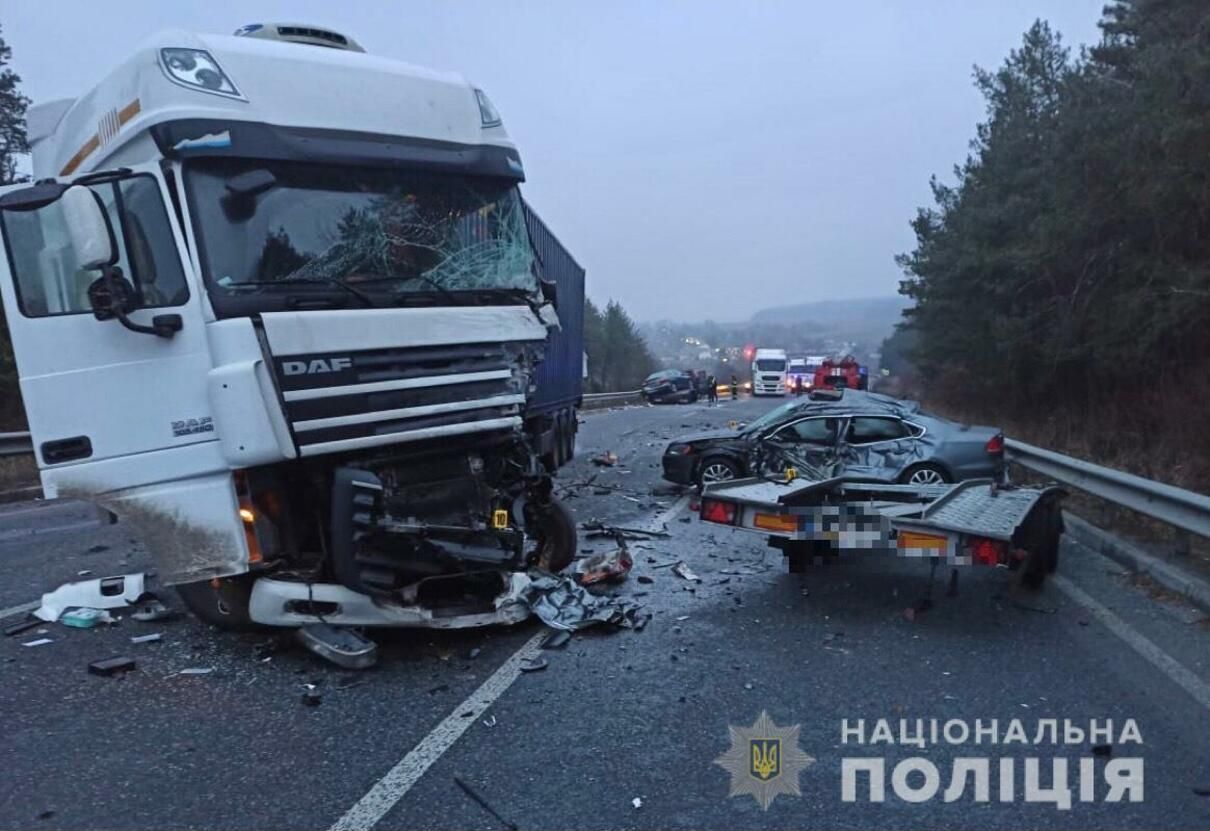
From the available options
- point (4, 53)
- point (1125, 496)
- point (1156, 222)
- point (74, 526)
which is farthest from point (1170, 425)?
point (4, 53)

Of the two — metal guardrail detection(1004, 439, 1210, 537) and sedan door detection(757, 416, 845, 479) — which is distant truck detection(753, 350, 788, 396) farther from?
metal guardrail detection(1004, 439, 1210, 537)

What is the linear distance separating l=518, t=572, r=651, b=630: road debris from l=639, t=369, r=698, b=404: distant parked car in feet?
108

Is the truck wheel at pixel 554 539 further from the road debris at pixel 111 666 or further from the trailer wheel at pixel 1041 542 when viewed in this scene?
the trailer wheel at pixel 1041 542

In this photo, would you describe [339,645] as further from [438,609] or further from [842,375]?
[842,375]

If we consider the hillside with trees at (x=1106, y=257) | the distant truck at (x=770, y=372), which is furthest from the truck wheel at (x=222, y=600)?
the distant truck at (x=770, y=372)

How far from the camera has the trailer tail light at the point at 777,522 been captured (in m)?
6.18

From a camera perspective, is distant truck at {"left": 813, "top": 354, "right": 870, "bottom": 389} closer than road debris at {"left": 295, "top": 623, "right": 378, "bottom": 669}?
No

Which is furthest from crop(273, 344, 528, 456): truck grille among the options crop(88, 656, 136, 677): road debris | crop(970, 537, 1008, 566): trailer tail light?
crop(970, 537, 1008, 566): trailer tail light

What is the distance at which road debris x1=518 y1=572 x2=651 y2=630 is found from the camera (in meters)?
5.48

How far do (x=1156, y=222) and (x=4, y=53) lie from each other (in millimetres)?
27198

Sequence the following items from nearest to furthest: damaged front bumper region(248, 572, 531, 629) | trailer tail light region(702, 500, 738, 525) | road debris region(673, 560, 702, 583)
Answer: damaged front bumper region(248, 572, 531, 629) < trailer tail light region(702, 500, 738, 525) < road debris region(673, 560, 702, 583)

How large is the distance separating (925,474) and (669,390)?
2885 cm

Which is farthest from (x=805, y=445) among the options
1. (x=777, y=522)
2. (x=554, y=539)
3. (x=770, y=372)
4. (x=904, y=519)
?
(x=770, y=372)

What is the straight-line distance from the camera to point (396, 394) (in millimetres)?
4750
